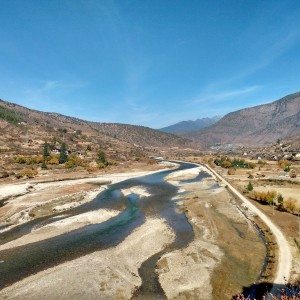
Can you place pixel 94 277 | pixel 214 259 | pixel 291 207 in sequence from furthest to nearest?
pixel 291 207
pixel 214 259
pixel 94 277

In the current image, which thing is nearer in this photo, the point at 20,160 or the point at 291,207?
the point at 291,207

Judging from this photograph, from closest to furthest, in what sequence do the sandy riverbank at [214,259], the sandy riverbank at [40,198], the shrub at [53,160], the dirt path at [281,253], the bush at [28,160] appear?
the sandy riverbank at [214,259] → the dirt path at [281,253] → the sandy riverbank at [40,198] → the bush at [28,160] → the shrub at [53,160]

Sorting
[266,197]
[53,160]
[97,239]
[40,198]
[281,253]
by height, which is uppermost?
[53,160]

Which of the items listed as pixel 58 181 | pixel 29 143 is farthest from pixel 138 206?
pixel 29 143

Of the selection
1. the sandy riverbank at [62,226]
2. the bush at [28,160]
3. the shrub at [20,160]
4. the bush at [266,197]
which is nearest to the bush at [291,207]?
the bush at [266,197]

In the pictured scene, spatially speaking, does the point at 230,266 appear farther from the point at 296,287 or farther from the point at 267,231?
the point at 267,231

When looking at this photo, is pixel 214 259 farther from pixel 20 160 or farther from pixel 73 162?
pixel 20 160

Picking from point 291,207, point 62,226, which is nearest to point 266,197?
point 291,207

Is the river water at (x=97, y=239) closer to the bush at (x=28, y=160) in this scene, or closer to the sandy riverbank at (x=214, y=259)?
the sandy riverbank at (x=214, y=259)

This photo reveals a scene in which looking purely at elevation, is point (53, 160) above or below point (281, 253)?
above
